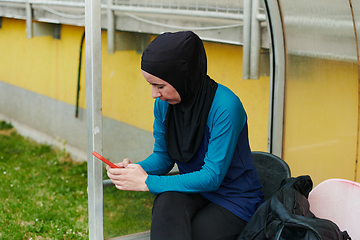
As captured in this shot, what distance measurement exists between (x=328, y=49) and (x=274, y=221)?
1.47 metres

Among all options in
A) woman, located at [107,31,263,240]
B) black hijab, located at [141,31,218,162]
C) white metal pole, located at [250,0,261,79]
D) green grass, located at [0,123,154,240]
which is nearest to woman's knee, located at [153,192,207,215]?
woman, located at [107,31,263,240]

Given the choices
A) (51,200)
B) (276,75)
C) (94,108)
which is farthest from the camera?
(51,200)

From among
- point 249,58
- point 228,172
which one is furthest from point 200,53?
point 249,58

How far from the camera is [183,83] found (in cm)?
187

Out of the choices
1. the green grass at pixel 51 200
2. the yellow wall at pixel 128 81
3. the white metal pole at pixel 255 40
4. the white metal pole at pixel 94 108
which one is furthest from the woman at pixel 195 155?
the white metal pole at pixel 255 40

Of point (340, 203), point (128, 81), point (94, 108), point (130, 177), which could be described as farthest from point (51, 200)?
point (340, 203)

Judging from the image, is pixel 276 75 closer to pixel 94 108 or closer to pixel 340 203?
pixel 340 203

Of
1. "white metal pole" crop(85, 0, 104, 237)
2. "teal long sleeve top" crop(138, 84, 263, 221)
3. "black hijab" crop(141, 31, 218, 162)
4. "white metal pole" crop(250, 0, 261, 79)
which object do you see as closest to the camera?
"black hijab" crop(141, 31, 218, 162)

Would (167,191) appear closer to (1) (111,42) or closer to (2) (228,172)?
(2) (228,172)

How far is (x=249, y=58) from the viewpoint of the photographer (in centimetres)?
346

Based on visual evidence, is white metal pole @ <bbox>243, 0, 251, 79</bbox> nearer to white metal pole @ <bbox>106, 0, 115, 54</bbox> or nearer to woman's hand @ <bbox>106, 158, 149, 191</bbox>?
white metal pole @ <bbox>106, 0, 115, 54</bbox>

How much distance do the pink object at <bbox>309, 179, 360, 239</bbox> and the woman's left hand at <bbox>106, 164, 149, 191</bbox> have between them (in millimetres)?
907

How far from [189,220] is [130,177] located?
0.34m

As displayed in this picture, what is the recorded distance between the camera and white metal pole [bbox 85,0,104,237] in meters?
2.21
